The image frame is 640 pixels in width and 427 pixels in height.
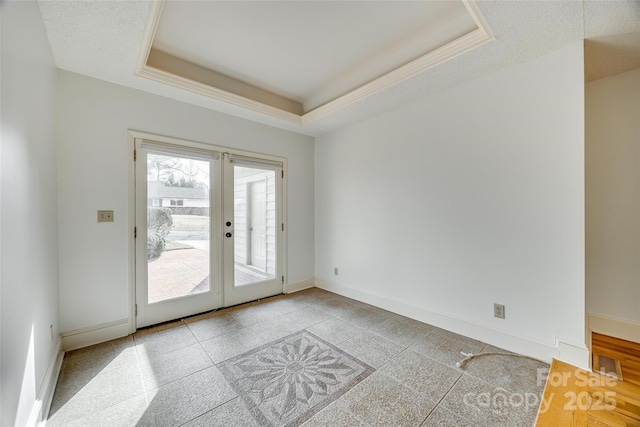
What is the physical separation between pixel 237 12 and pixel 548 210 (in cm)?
302

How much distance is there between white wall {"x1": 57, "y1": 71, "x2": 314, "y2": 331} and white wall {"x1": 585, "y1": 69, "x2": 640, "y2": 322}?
4.31 metres

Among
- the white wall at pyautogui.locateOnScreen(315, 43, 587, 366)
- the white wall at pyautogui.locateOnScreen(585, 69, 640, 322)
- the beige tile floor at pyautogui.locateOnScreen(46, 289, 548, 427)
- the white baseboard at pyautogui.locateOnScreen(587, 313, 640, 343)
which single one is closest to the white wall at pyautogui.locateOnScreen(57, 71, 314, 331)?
the beige tile floor at pyautogui.locateOnScreen(46, 289, 548, 427)

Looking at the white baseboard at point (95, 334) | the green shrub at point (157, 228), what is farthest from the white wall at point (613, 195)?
the white baseboard at point (95, 334)

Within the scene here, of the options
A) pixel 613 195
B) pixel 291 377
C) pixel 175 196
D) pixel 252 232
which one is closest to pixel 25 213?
pixel 175 196

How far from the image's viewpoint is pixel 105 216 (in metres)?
2.47

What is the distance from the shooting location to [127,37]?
1.93 meters

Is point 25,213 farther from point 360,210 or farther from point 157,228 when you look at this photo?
point 360,210

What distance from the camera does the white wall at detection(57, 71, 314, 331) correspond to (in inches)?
90.2

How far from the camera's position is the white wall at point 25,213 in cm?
111

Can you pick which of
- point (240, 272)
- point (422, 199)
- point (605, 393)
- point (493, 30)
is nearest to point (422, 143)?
point (422, 199)

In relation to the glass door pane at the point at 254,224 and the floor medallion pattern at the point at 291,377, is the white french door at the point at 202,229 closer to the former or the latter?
the glass door pane at the point at 254,224

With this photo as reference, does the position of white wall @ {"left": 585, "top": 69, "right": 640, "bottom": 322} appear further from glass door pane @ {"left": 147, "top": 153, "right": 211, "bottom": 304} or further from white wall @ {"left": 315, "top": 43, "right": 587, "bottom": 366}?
glass door pane @ {"left": 147, "top": 153, "right": 211, "bottom": 304}

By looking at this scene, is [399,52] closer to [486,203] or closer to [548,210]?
[486,203]

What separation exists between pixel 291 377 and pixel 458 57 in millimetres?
2899
